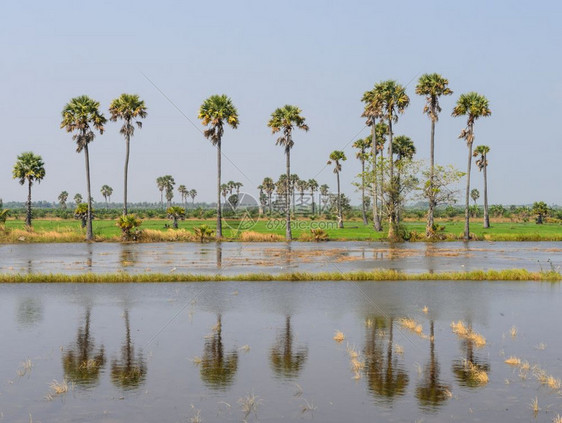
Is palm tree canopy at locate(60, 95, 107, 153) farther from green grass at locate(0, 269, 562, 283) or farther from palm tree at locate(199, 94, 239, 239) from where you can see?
green grass at locate(0, 269, 562, 283)

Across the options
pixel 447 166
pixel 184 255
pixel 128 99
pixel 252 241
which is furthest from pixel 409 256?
pixel 128 99

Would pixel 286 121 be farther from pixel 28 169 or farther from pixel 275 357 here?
pixel 275 357

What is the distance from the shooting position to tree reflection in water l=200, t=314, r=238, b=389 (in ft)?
50.0

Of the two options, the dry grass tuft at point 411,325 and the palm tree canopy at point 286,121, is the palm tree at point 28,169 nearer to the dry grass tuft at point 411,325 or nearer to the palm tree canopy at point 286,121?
the palm tree canopy at point 286,121

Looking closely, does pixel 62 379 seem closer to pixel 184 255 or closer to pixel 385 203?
pixel 184 255

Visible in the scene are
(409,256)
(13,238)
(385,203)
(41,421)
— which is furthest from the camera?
(385,203)

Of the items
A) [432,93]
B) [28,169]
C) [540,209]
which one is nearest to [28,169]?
[28,169]

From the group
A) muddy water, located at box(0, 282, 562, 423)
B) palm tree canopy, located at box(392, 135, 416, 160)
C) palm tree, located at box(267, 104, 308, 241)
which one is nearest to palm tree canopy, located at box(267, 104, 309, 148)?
palm tree, located at box(267, 104, 308, 241)

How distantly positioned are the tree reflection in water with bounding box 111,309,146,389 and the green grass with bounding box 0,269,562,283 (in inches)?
651

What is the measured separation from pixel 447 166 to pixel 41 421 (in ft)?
244

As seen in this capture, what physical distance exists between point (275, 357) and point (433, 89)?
7142cm

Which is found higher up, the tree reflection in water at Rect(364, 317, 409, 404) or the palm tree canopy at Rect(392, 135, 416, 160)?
the palm tree canopy at Rect(392, 135, 416, 160)

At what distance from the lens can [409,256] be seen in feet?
172

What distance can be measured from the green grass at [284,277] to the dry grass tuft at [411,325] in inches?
493
